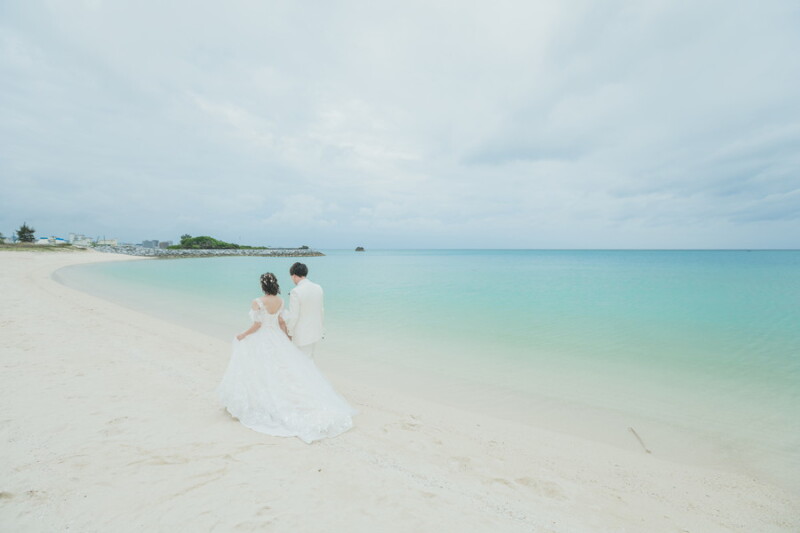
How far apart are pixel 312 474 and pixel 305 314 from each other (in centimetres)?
223

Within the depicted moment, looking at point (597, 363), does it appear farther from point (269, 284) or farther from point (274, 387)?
point (269, 284)

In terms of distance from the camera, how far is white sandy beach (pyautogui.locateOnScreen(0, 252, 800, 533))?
3039mm

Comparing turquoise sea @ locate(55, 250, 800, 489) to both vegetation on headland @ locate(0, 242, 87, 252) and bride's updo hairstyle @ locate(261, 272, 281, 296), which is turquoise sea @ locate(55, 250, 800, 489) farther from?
vegetation on headland @ locate(0, 242, 87, 252)

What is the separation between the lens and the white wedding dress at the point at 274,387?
186 inches

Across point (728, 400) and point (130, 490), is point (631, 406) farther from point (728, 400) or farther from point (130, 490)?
point (130, 490)

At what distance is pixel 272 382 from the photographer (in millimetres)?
4875

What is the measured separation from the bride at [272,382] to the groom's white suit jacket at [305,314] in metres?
0.19

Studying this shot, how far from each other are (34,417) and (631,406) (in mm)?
10025

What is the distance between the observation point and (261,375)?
4.93 meters

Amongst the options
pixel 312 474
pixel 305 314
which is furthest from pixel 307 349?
pixel 312 474

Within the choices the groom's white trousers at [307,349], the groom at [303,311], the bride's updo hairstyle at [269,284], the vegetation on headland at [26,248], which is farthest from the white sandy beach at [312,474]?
the vegetation on headland at [26,248]

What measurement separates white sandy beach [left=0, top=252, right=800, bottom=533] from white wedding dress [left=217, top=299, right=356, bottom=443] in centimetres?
25

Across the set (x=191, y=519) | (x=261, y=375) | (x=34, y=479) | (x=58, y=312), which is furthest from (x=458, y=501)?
(x=58, y=312)

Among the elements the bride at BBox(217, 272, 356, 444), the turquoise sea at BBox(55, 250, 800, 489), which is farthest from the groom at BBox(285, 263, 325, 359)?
the turquoise sea at BBox(55, 250, 800, 489)
